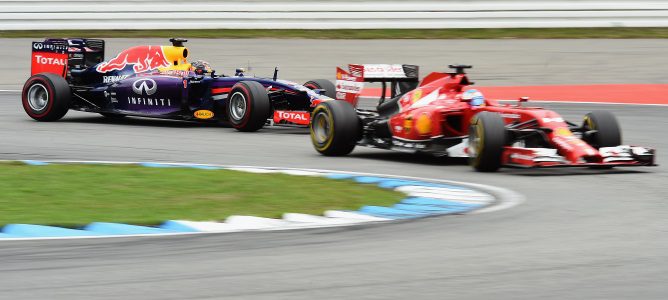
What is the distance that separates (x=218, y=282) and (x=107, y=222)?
2299mm

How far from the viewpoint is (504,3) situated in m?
29.2

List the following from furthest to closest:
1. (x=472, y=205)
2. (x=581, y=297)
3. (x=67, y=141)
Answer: (x=67, y=141) < (x=472, y=205) < (x=581, y=297)

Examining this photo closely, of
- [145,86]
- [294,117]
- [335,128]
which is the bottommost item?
[294,117]

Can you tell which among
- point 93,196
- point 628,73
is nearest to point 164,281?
point 93,196

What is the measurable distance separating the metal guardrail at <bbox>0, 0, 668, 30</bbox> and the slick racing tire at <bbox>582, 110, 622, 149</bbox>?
17.3 meters

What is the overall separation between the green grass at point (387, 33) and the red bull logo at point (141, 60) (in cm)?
1177

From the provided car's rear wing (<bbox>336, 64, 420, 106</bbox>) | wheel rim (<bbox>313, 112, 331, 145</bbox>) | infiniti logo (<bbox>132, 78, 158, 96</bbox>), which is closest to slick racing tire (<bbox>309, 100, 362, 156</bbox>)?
wheel rim (<bbox>313, 112, 331, 145</bbox>)

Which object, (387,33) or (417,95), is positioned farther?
(387,33)

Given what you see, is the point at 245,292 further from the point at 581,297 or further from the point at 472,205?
the point at 472,205

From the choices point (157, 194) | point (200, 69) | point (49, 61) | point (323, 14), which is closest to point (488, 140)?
point (157, 194)

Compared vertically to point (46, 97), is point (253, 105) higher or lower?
higher

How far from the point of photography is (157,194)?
10039mm

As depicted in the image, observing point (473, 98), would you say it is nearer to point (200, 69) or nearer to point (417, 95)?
point (417, 95)

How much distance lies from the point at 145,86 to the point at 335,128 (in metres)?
5.02
